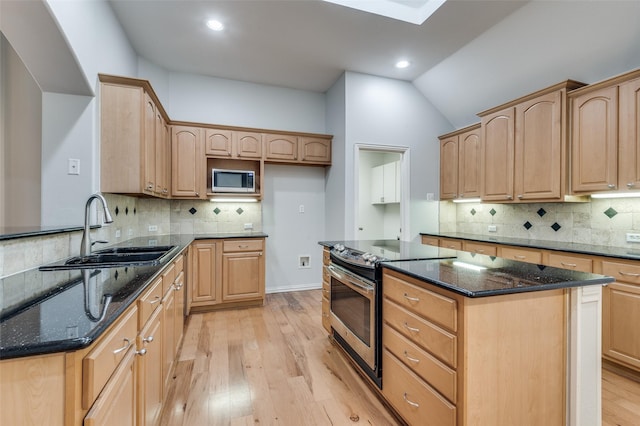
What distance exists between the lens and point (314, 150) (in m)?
4.22

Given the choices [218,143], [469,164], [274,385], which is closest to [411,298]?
[274,385]

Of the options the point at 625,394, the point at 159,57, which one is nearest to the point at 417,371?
the point at 625,394

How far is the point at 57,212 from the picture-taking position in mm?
2104

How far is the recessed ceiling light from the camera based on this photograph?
2879 millimetres

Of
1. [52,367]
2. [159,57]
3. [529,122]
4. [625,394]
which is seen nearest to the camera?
[52,367]

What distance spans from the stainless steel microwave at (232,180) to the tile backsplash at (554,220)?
2.91 metres

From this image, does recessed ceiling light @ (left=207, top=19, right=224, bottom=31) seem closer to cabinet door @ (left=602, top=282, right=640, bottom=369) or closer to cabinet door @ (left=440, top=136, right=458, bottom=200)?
cabinet door @ (left=440, top=136, right=458, bottom=200)

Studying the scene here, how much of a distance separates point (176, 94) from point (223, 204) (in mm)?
1597

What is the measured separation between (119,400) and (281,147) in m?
3.45

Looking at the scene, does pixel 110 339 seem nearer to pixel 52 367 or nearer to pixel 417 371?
pixel 52 367

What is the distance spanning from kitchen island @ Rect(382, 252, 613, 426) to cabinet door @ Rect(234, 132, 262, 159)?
9.74ft

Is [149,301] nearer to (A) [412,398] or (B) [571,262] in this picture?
(A) [412,398]

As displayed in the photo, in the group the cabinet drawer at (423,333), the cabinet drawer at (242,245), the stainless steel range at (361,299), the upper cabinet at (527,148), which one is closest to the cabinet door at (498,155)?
the upper cabinet at (527,148)

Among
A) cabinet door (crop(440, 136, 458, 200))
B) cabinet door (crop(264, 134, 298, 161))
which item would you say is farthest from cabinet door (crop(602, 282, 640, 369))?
cabinet door (crop(264, 134, 298, 161))
